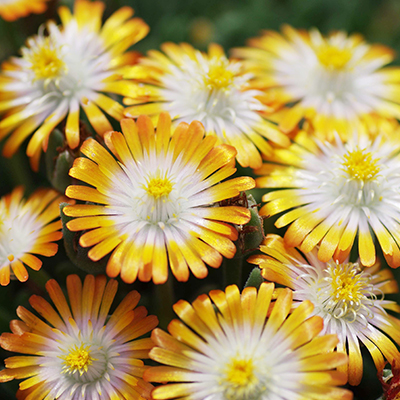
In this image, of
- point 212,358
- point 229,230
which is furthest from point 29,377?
point 229,230

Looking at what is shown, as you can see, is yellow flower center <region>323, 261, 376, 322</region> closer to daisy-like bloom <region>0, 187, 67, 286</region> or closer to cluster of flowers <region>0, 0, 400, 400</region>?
cluster of flowers <region>0, 0, 400, 400</region>

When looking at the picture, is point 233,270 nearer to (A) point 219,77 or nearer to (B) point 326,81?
(A) point 219,77

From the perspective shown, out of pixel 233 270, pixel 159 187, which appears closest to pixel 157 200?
pixel 159 187

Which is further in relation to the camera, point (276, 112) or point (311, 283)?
point (276, 112)

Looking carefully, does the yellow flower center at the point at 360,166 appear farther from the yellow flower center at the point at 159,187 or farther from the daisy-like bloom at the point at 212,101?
the yellow flower center at the point at 159,187

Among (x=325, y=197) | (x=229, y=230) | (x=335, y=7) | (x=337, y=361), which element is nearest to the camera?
(x=337, y=361)

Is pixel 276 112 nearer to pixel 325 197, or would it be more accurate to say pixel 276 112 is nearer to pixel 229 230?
pixel 325 197
